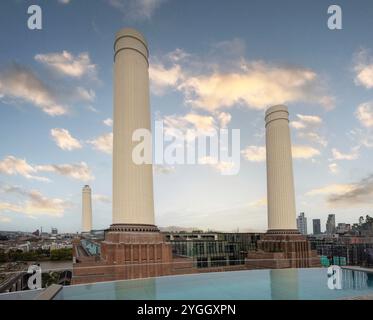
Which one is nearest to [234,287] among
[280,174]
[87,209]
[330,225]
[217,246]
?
[280,174]

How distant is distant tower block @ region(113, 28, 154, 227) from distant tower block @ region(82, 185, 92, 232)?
53203 mm

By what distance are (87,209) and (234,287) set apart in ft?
227

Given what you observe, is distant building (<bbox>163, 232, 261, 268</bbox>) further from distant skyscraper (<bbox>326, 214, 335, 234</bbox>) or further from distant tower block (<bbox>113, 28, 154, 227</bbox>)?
distant skyscraper (<bbox>326, 214, 335, 234</bbox>)

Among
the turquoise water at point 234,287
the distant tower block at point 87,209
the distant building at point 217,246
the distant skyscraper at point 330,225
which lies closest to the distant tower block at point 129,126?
the turquoise water at point 234,287

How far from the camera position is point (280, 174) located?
1431 inches

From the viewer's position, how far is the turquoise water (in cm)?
855

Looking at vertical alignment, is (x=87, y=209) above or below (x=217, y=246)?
above

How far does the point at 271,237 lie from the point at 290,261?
1084 cm

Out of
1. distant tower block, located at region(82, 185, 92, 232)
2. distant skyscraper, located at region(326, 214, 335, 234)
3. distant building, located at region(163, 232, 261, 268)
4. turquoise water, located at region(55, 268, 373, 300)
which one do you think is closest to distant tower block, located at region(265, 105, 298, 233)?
distant building, located at region(163, 232, 261, 268)

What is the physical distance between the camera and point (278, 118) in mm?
36625

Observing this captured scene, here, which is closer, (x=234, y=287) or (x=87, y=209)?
(x=234, y=287)

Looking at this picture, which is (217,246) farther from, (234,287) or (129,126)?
(234,287)
